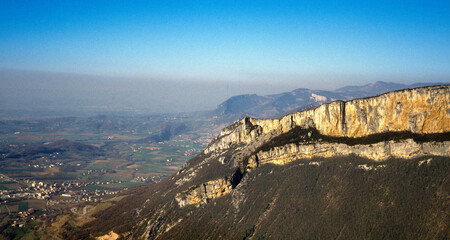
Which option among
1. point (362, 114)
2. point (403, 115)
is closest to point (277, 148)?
point (362, 114)

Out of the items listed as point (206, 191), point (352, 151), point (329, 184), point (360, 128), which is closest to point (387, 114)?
point (360, 128)

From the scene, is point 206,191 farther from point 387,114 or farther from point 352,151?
point 387,114

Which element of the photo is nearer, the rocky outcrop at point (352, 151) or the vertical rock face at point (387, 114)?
the rocky outcrop at point (352, 151)

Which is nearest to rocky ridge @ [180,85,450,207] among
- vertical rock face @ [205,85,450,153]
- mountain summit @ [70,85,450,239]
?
vertical rock face @ [205,85,450,153]

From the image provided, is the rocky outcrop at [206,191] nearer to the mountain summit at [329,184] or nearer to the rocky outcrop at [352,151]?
the mountain summit at [329,184]

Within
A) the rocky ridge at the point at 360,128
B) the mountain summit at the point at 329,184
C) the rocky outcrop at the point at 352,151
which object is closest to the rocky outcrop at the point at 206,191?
the rocky ridge at the point at 360,128

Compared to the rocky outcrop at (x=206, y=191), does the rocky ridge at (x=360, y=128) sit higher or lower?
higher
